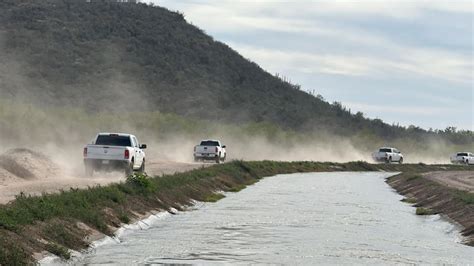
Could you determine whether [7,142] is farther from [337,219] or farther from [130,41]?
[130,41]

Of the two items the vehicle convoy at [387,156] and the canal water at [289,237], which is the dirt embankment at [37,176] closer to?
the canal water at [289,237]

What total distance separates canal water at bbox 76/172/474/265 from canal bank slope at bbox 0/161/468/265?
0.69 meters

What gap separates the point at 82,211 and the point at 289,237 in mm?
6160

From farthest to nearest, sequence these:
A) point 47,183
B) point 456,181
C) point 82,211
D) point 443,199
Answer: point 456,181
point 443,199
point 47,183
point 82,211

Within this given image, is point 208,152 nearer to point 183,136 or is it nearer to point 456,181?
point 456,181

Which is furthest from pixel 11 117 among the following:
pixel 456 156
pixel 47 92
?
pixel 456 156

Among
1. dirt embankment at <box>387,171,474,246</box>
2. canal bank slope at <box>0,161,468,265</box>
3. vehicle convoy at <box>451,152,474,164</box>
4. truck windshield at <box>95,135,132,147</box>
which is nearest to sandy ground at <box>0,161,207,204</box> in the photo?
truck windshield at <box>95,135,132,147</box>

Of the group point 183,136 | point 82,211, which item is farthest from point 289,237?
point 183,136

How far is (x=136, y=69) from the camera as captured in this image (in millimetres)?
141000

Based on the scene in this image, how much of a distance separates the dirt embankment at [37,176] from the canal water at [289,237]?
4.56 meters

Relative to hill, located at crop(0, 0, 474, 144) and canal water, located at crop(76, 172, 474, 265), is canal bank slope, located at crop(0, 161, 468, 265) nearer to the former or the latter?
canal water, located at crop(76, 172, 474, 265)

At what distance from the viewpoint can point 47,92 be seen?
120 metres

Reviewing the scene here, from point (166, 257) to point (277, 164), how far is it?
70.2 m

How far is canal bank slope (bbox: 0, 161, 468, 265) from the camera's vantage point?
2281cm
